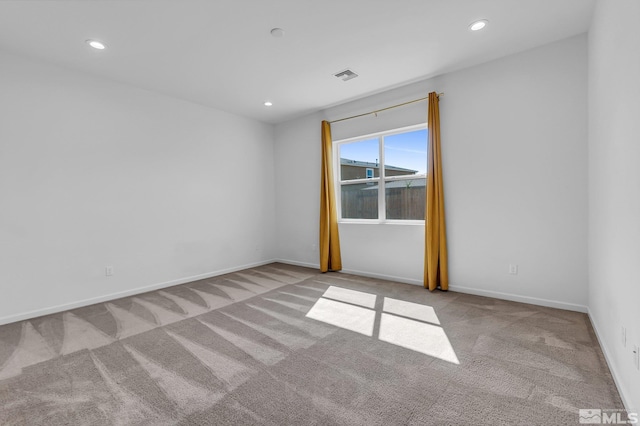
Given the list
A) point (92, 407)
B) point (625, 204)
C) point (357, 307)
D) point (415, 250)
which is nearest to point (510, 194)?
point (415, 250)

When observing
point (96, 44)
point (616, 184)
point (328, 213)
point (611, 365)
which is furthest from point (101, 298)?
point (616, 184)

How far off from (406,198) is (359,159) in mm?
1123

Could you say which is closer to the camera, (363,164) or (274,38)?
(274,38)

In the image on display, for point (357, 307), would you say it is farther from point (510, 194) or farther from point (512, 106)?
point (512, 106)

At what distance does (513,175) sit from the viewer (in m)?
3.34

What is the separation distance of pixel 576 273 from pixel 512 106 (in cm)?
194

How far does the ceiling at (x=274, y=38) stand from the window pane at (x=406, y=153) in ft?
2.63

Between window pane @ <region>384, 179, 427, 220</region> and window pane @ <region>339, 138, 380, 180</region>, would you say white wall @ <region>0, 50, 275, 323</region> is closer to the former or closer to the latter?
window pane @ <region>339, 138, 380, 180</region>

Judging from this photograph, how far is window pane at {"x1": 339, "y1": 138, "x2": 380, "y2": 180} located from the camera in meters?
4.74

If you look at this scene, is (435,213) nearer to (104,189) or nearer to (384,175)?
(384,175)

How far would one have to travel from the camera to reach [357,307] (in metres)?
3.30

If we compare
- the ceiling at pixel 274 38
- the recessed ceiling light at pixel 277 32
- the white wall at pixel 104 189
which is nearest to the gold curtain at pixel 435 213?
the ceiling at pixel 274 38

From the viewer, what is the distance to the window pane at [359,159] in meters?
4.74

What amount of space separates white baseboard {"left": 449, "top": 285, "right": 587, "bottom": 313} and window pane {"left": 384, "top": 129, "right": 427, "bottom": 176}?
5.53 feet
